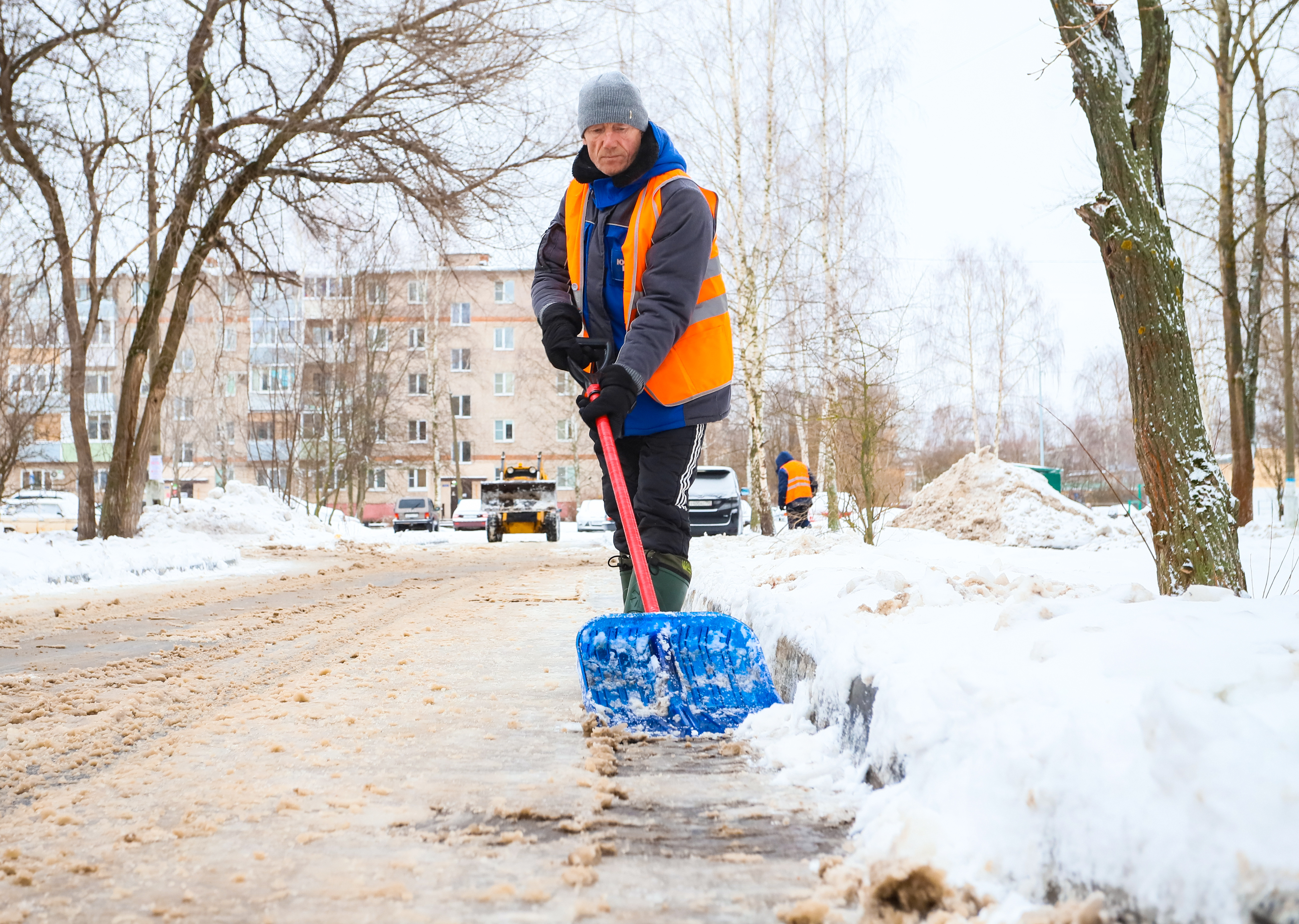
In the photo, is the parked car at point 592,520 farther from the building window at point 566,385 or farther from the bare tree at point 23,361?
the bare tree at point 23,361

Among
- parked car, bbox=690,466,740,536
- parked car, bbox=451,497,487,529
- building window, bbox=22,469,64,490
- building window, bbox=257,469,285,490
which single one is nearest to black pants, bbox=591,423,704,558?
parked car, bbox=690,466,740,536

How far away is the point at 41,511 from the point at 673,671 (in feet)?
134

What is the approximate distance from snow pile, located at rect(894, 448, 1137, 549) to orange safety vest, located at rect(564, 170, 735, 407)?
1067 centimetres

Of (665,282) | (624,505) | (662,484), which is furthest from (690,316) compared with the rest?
(624,505)

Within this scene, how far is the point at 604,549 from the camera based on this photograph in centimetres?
1653

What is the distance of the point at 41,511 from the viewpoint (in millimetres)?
36625

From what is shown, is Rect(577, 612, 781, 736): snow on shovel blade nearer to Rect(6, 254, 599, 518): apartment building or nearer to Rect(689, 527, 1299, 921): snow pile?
Rect(689, 527, 1299, 921): snow pile

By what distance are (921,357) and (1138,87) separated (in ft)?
101

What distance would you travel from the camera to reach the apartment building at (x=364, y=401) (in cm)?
2833

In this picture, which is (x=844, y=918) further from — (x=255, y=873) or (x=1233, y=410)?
(x=1233, y=410)

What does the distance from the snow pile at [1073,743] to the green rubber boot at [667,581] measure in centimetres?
56

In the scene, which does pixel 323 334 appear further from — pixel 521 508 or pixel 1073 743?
pixel 1073 743

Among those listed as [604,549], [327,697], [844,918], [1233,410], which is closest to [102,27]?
A: [604,549]

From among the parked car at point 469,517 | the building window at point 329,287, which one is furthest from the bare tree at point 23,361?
the parked car at point 469,517
